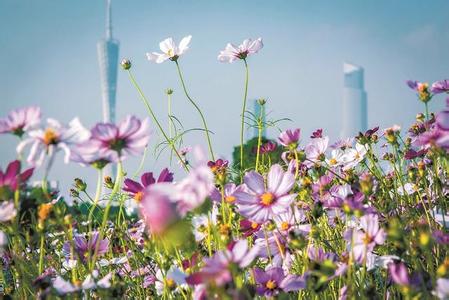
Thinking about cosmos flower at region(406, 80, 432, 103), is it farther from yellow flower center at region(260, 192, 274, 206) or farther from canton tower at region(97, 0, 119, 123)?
canton tower at region(97, 0, 119, 123)

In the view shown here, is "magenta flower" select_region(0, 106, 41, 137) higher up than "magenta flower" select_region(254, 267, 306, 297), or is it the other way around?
"magenta flower" select_region(0, 106, 41, 137)

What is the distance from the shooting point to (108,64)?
72250mm

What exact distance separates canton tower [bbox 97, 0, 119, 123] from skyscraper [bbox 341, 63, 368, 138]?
5492 centimetres

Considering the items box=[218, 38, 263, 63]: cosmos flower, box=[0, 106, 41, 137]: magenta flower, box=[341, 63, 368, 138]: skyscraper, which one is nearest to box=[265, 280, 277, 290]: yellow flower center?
box=[0, 106, 41, 137]: magenta flower

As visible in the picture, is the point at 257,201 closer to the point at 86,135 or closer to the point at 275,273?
the point at 275,273

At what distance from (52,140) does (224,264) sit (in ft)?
0.66

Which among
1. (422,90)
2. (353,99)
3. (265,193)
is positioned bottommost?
(265,193)

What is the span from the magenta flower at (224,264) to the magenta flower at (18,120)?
23cm

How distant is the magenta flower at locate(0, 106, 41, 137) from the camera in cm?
57

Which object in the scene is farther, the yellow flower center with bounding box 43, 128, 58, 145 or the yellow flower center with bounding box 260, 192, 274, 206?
the yellow flower center with bounding box 260, 192, 274, 206

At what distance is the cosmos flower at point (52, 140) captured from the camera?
53 cm

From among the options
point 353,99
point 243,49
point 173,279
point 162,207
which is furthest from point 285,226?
point 353,99

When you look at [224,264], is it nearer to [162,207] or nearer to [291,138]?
[162,207]

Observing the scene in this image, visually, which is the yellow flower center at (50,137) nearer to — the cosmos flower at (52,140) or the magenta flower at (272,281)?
the cosmos flower at (52,140)
